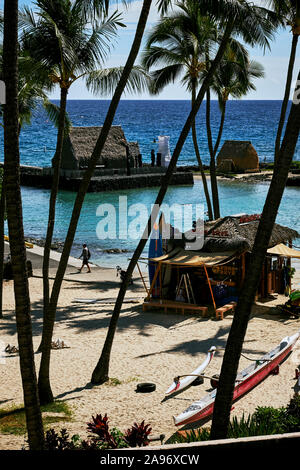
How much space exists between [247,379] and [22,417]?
164 inches

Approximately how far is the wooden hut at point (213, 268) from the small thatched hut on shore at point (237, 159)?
4202 cm

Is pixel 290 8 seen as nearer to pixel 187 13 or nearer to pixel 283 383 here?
pixel 187 13

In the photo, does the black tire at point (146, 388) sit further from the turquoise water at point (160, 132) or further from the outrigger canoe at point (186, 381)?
the turquoise water at point (160, 132)

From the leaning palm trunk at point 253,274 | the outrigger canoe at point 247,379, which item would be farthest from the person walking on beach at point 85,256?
the leaning palm trunk at point 253,274

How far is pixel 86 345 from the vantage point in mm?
15977

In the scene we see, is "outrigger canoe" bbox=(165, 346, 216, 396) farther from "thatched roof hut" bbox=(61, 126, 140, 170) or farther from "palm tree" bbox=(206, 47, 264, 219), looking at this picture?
"thatched roof hut" bbox=(61, 126, 140, 170)

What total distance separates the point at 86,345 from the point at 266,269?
7369 mm

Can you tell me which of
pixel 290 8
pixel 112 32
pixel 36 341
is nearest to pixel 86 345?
pixel 36 341

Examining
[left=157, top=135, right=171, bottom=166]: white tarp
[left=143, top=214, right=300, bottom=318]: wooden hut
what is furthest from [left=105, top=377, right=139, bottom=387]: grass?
[left=157, top=135, right=171, bottom=166]: white tarp

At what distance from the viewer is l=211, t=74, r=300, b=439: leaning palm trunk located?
24.0 ft

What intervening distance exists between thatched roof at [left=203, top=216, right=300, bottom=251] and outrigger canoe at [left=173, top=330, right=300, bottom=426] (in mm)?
4643

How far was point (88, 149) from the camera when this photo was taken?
176 feet

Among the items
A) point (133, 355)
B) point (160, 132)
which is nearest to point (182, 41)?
point (133, 355)
